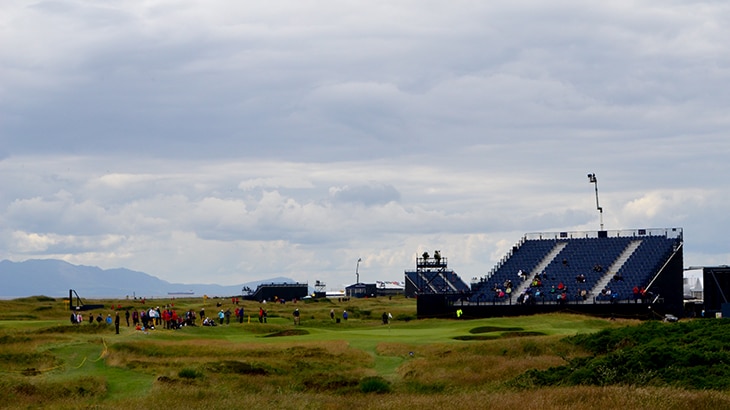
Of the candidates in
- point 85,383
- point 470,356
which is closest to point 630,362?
point 470,356

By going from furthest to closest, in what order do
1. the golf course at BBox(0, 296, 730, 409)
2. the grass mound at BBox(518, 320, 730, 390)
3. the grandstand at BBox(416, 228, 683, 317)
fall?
the grandstand at BBox(416, 228, 683, 317), the grass mound at BBox(518, 320, 730, 390), the golf course at BBox(0, 296, 730, 409)

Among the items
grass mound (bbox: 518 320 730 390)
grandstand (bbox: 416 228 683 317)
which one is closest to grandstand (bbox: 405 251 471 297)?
grandstand (bbox: 416 228 683 317)

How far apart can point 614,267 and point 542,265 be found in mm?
8282

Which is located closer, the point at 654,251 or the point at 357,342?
the point at 357,342

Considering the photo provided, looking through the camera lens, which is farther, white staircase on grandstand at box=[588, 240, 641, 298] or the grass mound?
white staircase on grandstand at box=[588, 240, 641, 298]

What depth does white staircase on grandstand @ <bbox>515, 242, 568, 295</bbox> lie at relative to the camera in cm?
10038

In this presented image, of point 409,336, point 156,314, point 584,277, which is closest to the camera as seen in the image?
point 409,336

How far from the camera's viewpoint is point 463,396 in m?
37.0

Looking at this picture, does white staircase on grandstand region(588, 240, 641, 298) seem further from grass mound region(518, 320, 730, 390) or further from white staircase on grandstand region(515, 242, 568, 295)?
grass mound region(518, 320, 730, 390)

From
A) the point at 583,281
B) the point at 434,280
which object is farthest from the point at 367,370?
the point at 434,280

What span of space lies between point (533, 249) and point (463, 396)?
245ft

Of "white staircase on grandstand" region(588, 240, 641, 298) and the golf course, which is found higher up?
"white staircase on grandstand" region(588, 240, 641, 298)

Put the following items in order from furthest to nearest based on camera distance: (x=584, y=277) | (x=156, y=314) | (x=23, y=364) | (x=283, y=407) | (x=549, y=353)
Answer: (x=584, y=277), (x=156, y=314), (x=549, y=353), (x=23, y=364), (x=283, y=407)

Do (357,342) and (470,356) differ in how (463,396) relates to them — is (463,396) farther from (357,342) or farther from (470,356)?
(357,342)
